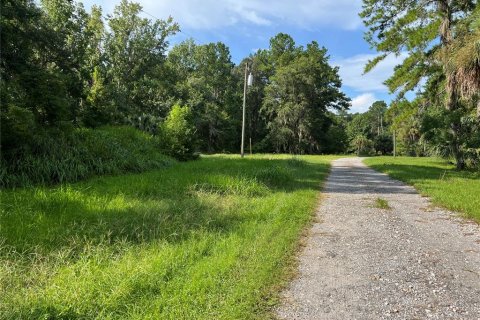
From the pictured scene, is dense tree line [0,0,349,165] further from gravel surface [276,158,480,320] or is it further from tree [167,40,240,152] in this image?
gravel surface [276,158,480,320]

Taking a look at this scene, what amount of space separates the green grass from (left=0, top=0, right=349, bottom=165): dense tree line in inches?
322

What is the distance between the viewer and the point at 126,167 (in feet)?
37.0

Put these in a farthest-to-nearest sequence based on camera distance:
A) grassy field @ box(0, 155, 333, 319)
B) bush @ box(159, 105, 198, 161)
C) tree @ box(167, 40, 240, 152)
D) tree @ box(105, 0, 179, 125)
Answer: tree @ box(167, 40, 240, 152) → tree @ box(105, 0, 179, 125) → bush @ box(159, 105, 198, 161) → grassy field @ box(0, 155, 333, 319)

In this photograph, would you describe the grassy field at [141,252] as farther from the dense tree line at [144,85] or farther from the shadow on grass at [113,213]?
the dense tree line at [144,85]

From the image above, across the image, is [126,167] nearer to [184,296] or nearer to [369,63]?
[184,296]

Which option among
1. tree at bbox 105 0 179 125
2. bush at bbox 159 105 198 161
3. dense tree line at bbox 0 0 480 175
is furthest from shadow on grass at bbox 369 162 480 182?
tree at bbox 105 0 179 125

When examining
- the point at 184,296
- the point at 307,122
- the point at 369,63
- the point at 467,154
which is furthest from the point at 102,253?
the point at 307,122

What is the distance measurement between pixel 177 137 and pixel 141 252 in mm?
13026

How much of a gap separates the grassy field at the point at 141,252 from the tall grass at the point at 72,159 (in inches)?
44.3

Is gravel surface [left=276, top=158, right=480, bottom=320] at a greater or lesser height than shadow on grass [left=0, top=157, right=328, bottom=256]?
lesser

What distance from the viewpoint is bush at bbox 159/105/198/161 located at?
1694 centimetres

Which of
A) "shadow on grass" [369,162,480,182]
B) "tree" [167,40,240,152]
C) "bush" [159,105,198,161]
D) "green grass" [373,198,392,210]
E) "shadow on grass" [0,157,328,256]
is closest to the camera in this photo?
"shadow on grass" [0,157,328,256]

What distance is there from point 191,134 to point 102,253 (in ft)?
44.5

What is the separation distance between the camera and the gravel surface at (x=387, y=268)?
10.9 ft
